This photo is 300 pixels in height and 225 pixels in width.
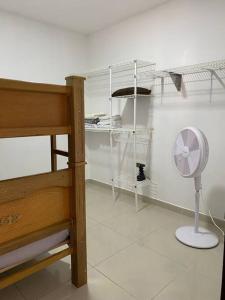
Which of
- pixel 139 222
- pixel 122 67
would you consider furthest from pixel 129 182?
pixel 122 67

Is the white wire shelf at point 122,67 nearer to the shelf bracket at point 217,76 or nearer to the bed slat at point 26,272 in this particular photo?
the shelf bracket at point 217,76

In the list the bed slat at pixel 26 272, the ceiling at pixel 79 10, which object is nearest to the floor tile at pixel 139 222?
the bed slat at pixel 26 272

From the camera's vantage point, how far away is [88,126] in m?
3.21

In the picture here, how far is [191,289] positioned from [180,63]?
2052 millimetres

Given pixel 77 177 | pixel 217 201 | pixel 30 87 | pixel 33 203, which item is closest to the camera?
pixel 30 87

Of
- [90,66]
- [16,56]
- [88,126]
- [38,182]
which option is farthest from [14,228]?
[90,66]

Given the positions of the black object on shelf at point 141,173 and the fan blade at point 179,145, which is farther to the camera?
the black object on shelf at point 141,173

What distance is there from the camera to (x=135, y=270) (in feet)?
5.69

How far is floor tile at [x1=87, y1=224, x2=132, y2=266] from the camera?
75.2 inches

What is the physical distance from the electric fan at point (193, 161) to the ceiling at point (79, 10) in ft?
5.05

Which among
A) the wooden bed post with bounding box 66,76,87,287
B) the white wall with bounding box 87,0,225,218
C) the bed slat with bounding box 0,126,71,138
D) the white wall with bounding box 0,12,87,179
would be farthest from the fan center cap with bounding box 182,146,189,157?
the white wall with bounding box 0,12,87,179

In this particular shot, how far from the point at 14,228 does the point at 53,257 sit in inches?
14.4

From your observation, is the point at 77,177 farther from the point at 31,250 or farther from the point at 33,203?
the point at 31,250

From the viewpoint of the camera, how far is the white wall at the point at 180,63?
7.38 ft
